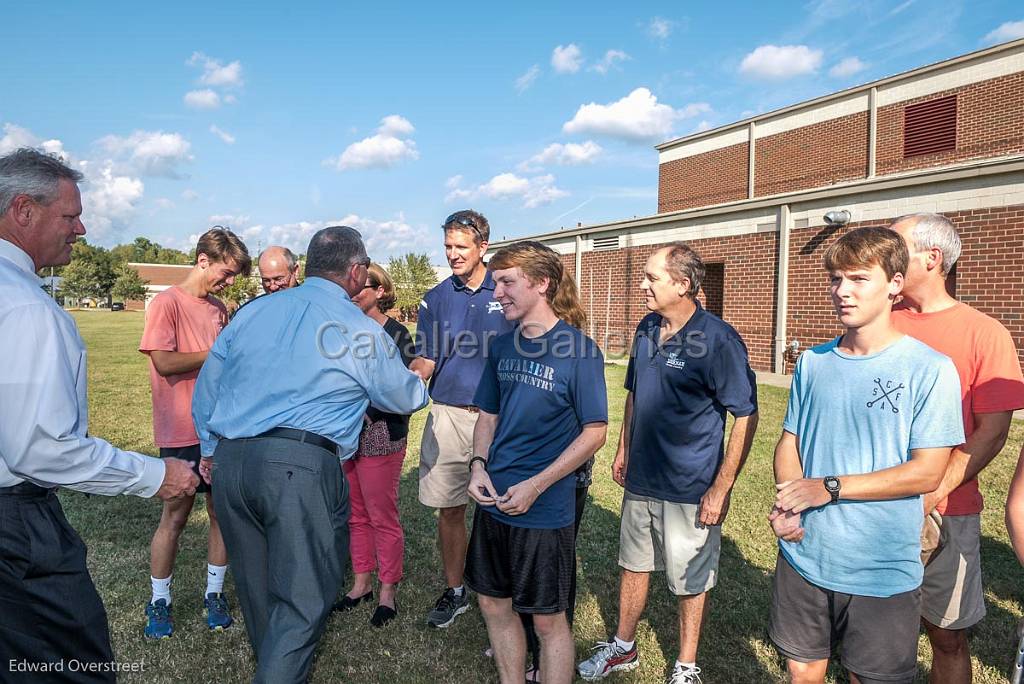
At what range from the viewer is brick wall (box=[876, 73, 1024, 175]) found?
17.1 m

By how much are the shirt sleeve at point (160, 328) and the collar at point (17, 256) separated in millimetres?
1471

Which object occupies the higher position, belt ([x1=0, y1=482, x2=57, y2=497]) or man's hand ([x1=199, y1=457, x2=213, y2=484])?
belt ([x1=0, y1=482, x2=57, y2=497])

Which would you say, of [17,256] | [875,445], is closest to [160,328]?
[17,256]

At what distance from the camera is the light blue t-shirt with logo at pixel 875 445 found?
6.92 ft

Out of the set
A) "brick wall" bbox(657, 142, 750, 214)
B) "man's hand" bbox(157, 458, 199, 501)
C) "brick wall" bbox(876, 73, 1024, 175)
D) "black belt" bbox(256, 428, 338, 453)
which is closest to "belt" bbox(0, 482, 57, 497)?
"man's hand" bbox(157, 458, 199, 501)

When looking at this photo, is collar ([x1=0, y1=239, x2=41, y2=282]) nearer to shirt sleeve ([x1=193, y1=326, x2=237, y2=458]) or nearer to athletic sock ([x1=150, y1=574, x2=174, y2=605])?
shirt sleeve ([x1=193, y1=326, x2=237, y2=458])

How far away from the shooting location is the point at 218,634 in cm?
374

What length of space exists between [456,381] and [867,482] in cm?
244

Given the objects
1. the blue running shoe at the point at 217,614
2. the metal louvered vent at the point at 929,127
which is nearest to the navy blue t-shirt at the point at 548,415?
the blue running shoe at the point at 217,614

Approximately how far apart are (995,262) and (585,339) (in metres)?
11.4

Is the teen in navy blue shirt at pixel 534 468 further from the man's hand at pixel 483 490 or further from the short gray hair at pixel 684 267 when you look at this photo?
the short gray hair at pixel 684 267

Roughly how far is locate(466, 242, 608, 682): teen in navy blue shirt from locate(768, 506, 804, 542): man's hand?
2.46ft

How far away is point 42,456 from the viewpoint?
2.04m

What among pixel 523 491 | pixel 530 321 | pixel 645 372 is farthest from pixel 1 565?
pixel 645 372
